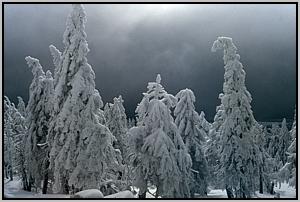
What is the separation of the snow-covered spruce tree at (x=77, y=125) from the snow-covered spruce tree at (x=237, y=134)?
10254 millimetres

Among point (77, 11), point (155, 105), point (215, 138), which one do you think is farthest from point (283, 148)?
point (77, 11)

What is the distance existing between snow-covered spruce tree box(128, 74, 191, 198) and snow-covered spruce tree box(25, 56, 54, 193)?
313 inches

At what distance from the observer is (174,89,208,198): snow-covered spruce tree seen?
32.5 metres

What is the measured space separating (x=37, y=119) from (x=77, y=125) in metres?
7.96

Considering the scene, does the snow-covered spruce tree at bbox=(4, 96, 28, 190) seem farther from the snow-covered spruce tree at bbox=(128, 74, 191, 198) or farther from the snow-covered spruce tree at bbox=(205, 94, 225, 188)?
the snow-covered spruce tree at bbox=(205, 94, 225, 188)

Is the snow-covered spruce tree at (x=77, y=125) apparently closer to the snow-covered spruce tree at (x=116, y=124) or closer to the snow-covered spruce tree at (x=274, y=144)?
the snow-covered spruce tree at (x=116, y=124)

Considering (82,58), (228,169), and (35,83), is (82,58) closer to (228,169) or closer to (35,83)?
(35,83)

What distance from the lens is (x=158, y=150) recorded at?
2762 cm

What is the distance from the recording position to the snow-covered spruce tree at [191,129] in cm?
3247

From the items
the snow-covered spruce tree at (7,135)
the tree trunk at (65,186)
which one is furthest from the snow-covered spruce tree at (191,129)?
the snow-covered spruce tree at (7,135)

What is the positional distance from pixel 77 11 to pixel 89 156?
31.9 feet

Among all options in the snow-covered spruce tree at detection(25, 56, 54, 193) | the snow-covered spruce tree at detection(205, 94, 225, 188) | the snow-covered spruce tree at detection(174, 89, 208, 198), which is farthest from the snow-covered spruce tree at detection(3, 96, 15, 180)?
the snow-covered spruce tree at detection(205, 94, 225, 188)

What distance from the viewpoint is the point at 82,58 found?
90.6 ft

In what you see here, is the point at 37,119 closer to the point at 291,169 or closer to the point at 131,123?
the point at 291,169
